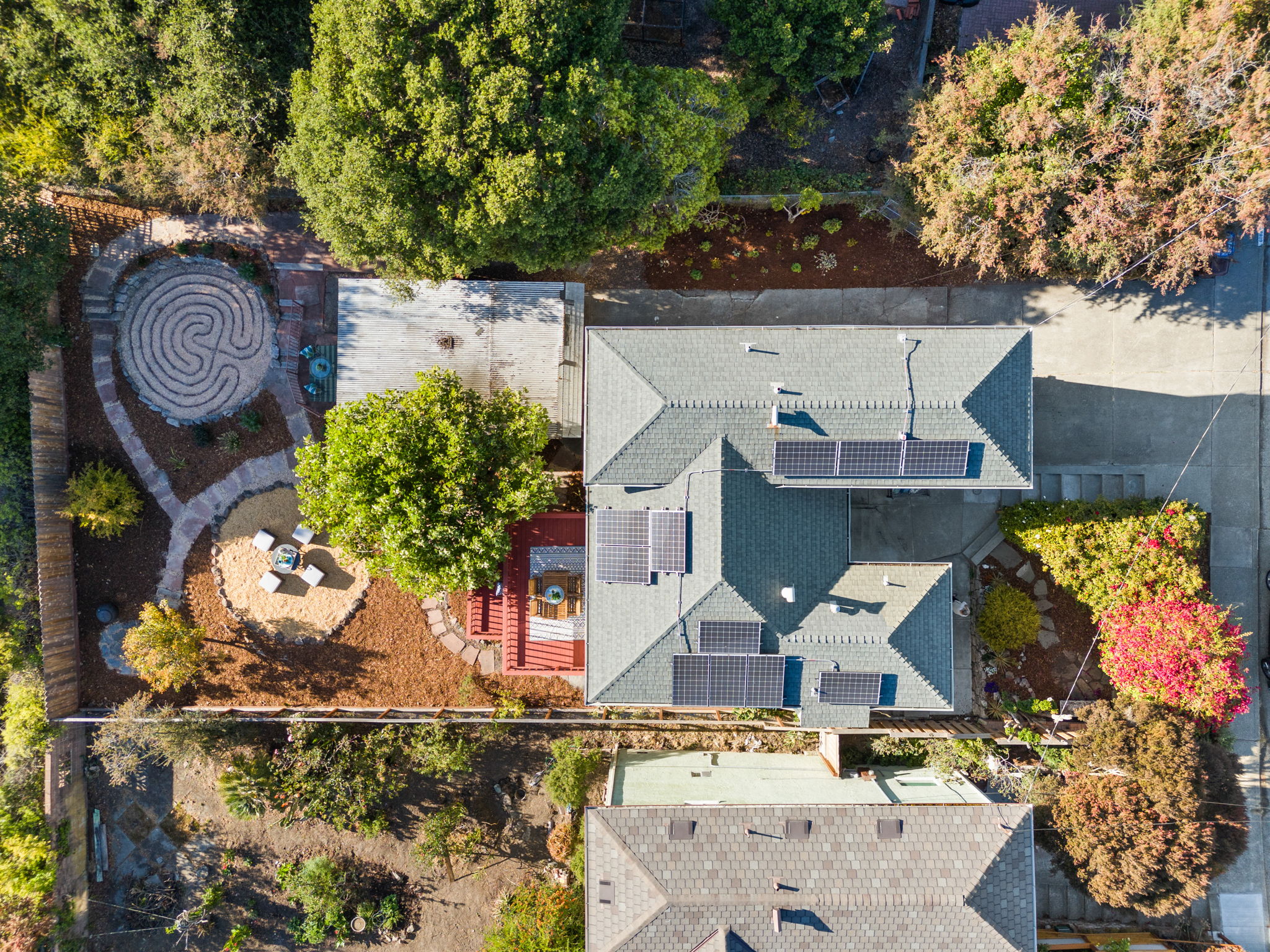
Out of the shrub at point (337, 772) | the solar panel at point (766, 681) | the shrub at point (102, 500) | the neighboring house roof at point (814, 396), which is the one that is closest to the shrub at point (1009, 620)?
the neighboring house roof at point (814, 396)

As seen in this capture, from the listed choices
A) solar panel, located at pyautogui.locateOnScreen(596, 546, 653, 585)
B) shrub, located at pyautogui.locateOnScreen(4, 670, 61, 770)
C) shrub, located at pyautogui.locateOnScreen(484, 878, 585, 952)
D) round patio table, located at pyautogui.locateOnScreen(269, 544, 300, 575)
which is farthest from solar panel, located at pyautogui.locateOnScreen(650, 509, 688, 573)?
shrub, located at pyautogui.locateOnScreen(4, 670, 61, 770)

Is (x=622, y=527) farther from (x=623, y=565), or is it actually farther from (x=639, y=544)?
(x=623, y=565)

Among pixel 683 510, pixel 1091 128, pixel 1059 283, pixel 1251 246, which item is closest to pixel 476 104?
pixel 683 510

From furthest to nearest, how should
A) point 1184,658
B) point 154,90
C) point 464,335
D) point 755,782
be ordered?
point 464,335
point 755,782
point 154,90
point 1184,658

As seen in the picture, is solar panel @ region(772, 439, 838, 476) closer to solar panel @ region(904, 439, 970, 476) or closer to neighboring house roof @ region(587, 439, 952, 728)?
neighboring house roof @ region(587, 439, 952, 728)

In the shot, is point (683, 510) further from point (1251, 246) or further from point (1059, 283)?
point (1251, 246)

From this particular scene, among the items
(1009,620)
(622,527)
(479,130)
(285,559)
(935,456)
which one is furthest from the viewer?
(285,559)

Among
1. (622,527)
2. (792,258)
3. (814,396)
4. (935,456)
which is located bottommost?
(622,527)

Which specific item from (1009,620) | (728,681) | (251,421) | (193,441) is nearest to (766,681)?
(728,681)
